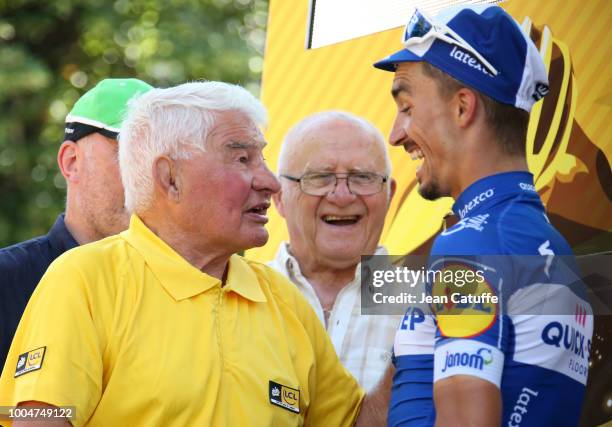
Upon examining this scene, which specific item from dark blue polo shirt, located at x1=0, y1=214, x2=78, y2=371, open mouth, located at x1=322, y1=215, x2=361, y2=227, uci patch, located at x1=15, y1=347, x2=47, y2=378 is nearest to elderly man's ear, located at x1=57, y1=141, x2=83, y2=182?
dark blue polo shirt, located at x1=0, y1=214, x2=78, y2=371

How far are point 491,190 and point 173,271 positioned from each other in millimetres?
853

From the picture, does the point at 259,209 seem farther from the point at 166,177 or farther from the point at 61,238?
the point at 61,238

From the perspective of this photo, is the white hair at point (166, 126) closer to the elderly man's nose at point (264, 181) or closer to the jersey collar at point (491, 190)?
the elderly man's nose at point (264, 181)

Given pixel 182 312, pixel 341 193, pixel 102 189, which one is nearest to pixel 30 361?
pixel 182 312

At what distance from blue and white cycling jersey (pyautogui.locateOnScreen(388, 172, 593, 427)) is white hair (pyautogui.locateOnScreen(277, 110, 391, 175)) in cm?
133

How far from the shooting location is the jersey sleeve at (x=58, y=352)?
2.41m

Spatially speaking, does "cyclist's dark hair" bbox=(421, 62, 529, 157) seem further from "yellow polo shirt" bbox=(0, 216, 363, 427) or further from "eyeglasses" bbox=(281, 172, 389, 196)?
"eyeglasses" bbox=(281, 172, 389, 196)

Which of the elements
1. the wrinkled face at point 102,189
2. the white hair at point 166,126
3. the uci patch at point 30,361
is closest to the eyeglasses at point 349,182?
the wrinkled face at point 102,189

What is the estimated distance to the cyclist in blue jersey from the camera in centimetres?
238

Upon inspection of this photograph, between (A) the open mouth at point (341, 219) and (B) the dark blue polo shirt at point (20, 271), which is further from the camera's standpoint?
(A) the open mouth at point (341, 219)

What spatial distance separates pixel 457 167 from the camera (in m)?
2.67

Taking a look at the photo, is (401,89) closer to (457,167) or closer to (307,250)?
(457,167)

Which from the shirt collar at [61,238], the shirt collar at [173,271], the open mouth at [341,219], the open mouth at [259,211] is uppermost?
the open mouth at [259,211]

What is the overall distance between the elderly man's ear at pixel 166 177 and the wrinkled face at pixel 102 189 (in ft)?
3.09
